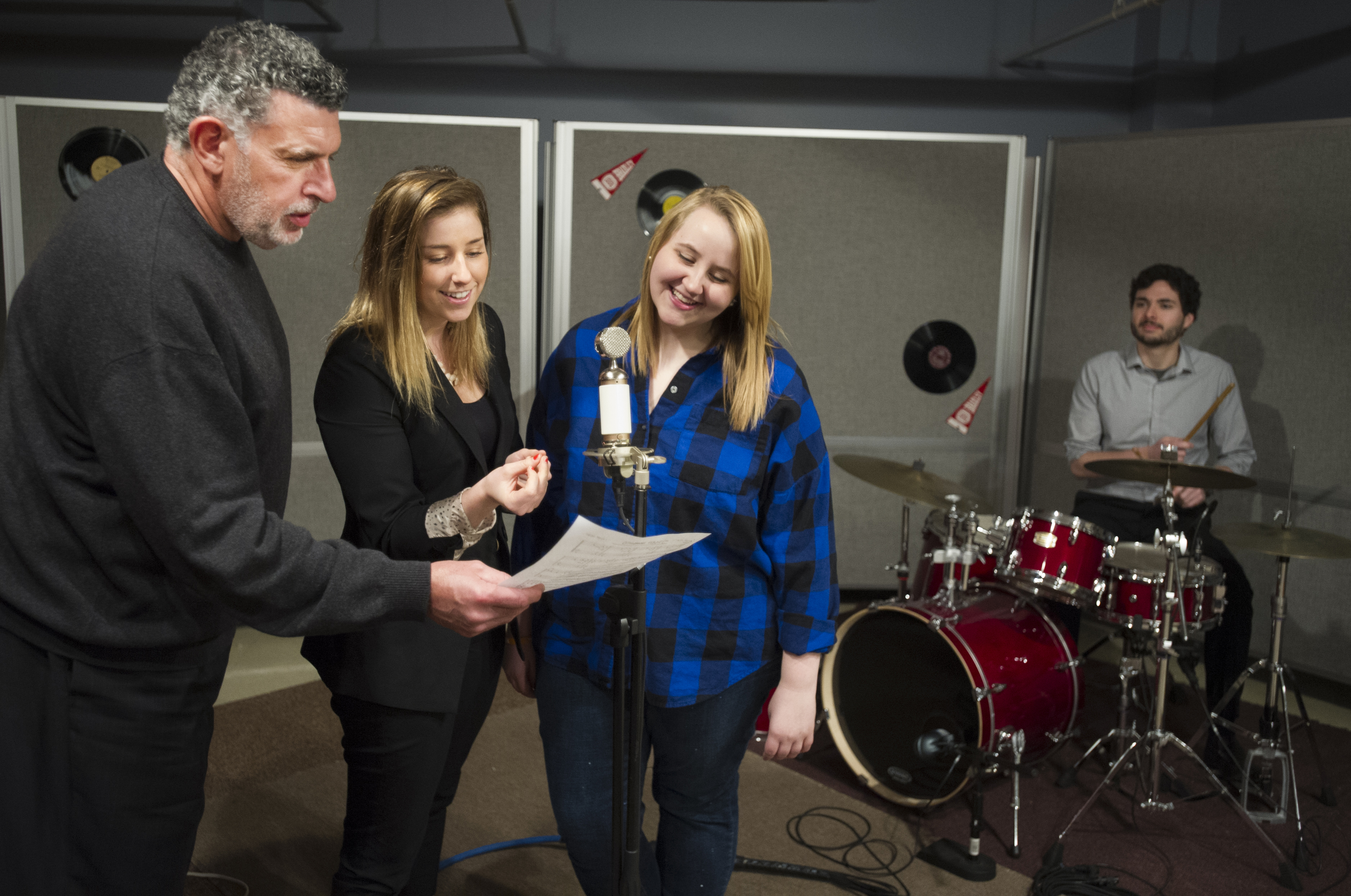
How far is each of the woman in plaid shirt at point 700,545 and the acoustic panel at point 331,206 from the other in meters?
2.27

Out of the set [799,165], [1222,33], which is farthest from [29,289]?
[1222,33]

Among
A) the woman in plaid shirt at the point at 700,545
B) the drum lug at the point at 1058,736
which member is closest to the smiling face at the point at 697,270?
the woman in plaid shirt at the point at 700,545

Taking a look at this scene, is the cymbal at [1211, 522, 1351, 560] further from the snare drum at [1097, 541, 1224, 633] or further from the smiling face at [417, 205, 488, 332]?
the smiling face at [417, 205, 488, 332]

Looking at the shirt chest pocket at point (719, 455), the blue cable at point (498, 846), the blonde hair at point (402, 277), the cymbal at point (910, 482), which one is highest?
the blonde hair at point (402, 277)

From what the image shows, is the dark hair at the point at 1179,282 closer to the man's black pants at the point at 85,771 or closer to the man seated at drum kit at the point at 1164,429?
the man seated at drum kit at the point at 1164,429

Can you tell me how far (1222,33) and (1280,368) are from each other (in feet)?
6.34

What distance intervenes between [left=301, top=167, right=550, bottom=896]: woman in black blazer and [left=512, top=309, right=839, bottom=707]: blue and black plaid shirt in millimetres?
147

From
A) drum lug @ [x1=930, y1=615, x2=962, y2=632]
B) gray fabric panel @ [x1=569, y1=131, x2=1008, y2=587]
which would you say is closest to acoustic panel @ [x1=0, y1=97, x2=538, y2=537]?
gray fabric panel @ [x1=569, y1=131, x2=1008, y2=587]

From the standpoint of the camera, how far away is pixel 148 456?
1.03 m

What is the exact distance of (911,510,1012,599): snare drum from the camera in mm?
2762

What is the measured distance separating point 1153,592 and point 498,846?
1.80 meters

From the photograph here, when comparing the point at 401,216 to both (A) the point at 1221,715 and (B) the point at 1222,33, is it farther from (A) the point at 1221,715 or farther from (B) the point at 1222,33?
(B) the point at 1222,33

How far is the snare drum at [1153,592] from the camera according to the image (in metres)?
2.58

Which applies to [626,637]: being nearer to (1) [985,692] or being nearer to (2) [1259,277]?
(1) [985,692]
